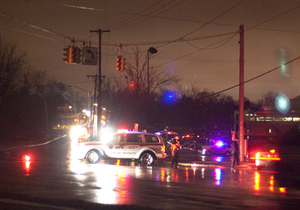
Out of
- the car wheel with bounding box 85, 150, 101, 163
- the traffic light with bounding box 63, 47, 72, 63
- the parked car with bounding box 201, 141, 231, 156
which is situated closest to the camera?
the traffic light with bounding box 63, 47, 72, 63

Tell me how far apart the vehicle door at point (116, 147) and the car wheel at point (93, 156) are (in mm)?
544

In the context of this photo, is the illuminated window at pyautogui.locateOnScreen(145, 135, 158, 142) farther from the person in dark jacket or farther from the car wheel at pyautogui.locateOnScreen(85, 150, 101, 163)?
the person in dark jacket

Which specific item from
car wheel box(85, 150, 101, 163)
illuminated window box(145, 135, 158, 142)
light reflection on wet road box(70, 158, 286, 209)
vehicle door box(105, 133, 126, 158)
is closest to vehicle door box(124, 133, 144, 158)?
vehicle door box(105, 133, 126, 158)

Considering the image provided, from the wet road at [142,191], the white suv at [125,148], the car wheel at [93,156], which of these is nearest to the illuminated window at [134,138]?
the white suv at [125,148]

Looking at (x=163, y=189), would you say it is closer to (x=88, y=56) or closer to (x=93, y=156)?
(x=93, y=156)

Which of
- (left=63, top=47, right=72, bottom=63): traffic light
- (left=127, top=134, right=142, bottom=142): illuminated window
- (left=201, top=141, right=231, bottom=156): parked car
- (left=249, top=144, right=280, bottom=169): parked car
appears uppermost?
(left=63, top=47, right=72, bottom=63): traffic light

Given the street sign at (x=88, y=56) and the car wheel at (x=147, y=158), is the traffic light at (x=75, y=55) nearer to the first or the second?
the street sign at (x=88, y=56)

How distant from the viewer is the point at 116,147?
1859cm

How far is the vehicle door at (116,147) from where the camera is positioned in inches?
729

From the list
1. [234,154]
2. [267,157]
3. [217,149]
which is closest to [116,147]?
[234,154]

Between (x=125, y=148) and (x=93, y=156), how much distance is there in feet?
6.06

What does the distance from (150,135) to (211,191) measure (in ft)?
28.4

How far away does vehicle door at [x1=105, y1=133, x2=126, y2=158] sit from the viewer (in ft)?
60.7

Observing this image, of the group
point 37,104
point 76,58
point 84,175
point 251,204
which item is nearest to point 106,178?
point 84,175
